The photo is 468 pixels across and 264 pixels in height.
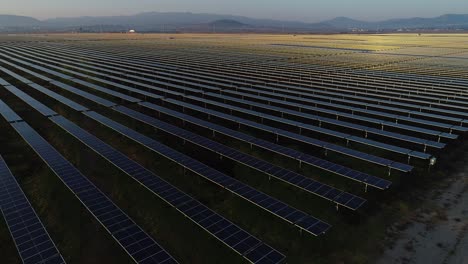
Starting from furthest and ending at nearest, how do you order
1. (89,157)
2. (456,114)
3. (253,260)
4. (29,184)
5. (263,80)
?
(263,80) → (456,114) → (89,157) → (29,184) → (253,260)

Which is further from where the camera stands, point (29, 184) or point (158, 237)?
point (29, 184)

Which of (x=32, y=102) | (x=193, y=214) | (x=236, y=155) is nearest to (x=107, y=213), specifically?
(x=193, y=214)

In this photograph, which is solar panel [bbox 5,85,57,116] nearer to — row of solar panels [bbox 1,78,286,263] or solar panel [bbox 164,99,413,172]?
row of solar panels [bbox 1,78,286,263]

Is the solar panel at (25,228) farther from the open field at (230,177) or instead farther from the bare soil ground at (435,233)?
the bare soil ground at (435,233)

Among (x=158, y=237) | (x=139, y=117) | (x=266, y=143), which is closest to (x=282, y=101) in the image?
(x=266, y=143)

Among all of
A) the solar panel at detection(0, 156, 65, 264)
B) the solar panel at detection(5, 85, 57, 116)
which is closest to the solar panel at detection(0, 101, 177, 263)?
the solar panel at detection(0, 156, 65, 264)

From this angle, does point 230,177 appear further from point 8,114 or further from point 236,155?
point 8,114

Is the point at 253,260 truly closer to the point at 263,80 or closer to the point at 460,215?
the point at 460,215
